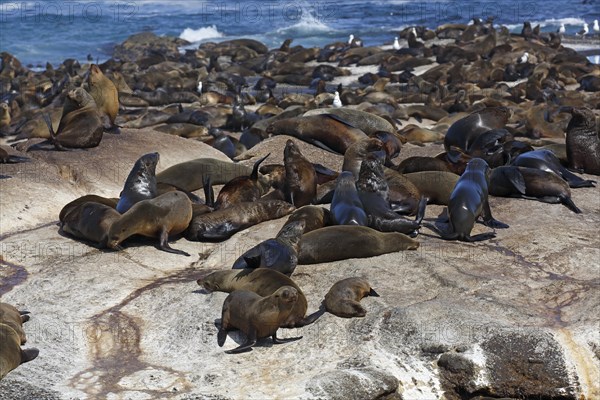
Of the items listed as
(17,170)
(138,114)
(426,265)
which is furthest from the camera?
(138,114)

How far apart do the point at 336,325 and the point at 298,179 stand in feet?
9.71

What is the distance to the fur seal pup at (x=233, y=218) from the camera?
7.45 meters

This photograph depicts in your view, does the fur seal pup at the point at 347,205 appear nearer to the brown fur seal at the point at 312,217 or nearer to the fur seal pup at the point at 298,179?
the brown fur seal at the point at 312,217

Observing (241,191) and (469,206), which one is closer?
(469,206)

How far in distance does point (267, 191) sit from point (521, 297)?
3.28 meters

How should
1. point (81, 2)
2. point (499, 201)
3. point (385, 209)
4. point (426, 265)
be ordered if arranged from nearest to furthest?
Answer: 1. point (426, 265)
2. point (385, 209)
3. point (499, 201)
4. point (81, 2)

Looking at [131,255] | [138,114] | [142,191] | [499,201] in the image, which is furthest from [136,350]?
[138,114]

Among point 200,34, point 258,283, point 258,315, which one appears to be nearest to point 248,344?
point 258,315

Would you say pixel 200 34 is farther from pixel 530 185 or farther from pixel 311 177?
pixel 530 185

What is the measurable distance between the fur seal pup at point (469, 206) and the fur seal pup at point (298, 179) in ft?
4.37

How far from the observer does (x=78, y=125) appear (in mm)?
10070

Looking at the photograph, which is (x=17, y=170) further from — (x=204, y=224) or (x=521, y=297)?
(x=521, y=297)

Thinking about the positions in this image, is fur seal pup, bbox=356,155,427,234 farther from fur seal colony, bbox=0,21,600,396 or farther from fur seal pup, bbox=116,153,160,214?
fur seal pup, bbox=116,153,160,214

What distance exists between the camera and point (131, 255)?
694cm
